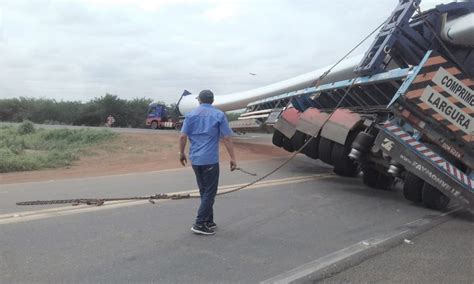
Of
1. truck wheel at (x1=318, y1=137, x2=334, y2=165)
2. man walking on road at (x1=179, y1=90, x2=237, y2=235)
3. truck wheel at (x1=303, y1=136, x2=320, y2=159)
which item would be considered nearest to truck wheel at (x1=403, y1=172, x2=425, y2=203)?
truck wheel at (x1=318, y1=137, x2=334, y2=165)

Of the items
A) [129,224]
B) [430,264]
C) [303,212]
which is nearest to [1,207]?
[129,224]

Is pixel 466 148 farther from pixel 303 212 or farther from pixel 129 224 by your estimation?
pixel 129 224

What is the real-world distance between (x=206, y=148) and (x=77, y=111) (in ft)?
233

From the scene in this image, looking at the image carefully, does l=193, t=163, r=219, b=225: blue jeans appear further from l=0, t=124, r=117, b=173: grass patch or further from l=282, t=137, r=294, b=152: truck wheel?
l=0, t=124, r=117, b=173: grass patch

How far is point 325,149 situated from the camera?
1006 centimetres

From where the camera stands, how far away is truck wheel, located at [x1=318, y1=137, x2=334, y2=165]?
Result: 9.99 meters

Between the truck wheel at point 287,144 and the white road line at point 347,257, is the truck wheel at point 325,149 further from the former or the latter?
the white road line at point 347,257

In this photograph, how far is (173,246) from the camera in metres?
5.30

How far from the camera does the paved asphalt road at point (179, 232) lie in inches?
177

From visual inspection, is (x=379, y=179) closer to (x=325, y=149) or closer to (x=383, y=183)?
(x=383, y=183)

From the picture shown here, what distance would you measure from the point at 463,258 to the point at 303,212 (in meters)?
2.55

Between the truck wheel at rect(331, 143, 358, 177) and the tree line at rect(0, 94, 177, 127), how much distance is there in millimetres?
58931

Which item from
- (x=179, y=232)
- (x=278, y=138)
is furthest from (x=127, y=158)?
(x=179, y=232)

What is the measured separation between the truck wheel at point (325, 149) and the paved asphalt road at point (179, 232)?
0.69 m
